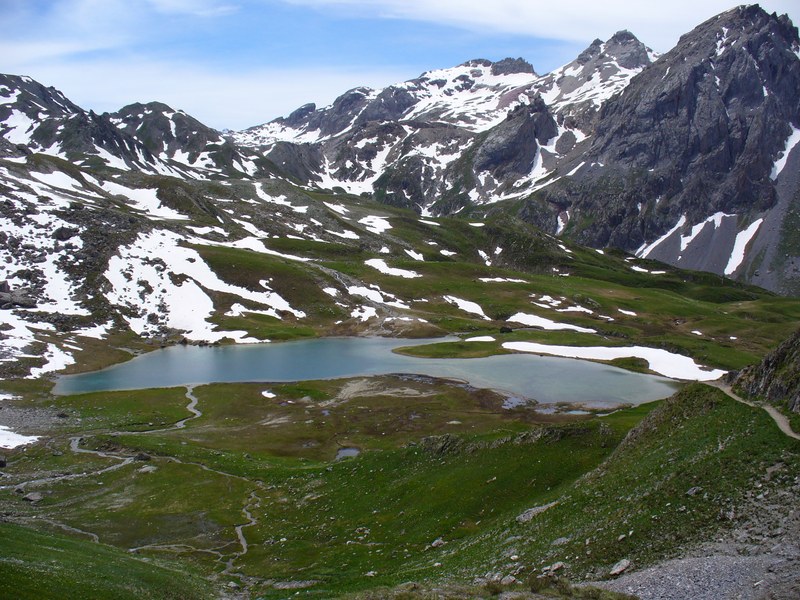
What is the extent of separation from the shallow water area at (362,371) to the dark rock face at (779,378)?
A: 47.6 meters

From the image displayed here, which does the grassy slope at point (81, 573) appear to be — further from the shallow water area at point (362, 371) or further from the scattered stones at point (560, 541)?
the shallow water area at point (362, 371)

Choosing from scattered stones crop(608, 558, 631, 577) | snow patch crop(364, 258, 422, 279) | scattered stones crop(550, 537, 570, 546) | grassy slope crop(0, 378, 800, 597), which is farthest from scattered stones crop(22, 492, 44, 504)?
snow patch crop(364, 258, 422, 279)

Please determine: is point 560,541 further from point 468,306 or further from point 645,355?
point 468,306

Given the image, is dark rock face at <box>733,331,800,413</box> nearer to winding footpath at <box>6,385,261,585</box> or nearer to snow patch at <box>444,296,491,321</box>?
winding footpath at <box>6,385,261,585</box>

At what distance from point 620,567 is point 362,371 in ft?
259

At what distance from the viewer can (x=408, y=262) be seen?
618 feet

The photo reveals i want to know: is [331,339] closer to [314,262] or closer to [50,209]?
[314,262]

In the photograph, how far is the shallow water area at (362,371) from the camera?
8381cm

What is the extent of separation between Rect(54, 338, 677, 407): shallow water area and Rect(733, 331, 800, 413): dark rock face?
47.6m

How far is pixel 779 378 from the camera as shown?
27016mm

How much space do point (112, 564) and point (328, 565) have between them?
10.2 m

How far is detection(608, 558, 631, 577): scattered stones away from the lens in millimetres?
19828

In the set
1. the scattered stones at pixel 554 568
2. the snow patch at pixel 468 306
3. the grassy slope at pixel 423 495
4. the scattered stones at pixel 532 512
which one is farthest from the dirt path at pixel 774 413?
the snow patch at pixel 468 306

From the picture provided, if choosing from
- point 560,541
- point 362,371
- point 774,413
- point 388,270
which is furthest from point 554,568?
point 388,270
